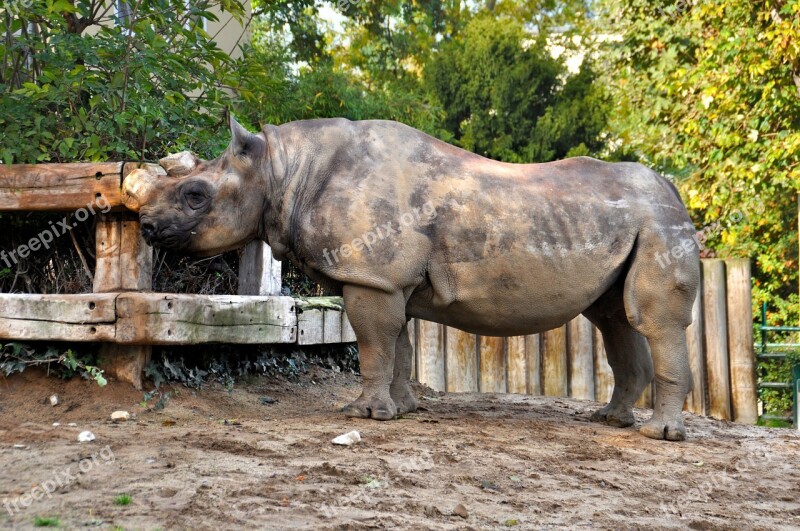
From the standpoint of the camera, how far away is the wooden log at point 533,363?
27.7 ft

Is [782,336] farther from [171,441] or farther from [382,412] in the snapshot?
[171,441]

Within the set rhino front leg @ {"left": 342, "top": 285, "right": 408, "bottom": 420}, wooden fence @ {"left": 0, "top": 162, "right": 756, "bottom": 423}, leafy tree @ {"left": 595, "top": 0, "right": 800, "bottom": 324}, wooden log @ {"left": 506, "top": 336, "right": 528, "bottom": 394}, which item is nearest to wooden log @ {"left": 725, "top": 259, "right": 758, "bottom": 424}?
wooden fence @ {"left": 0, "top": 162, "right": 756, "bottom": 423}

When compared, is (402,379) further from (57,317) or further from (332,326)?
(57,317)

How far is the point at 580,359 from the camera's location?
8375mm

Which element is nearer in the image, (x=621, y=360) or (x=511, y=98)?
(x=621, y=360)

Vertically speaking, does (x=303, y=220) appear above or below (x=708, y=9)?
below

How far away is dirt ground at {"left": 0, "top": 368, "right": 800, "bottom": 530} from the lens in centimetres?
335

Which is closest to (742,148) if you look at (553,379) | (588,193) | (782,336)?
(782,336)

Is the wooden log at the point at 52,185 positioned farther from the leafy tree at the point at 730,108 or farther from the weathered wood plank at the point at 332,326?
the leafy tree at the point at 730,108

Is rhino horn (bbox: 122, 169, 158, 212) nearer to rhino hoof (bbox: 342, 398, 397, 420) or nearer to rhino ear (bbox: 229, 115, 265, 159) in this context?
rhino ear (bbox: 229, 115, 265, 159)

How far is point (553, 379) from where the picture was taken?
8414 millimetres

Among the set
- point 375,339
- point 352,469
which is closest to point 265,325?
point 375,339

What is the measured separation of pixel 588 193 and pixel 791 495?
7.08 ft

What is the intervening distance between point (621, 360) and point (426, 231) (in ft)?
5.95
